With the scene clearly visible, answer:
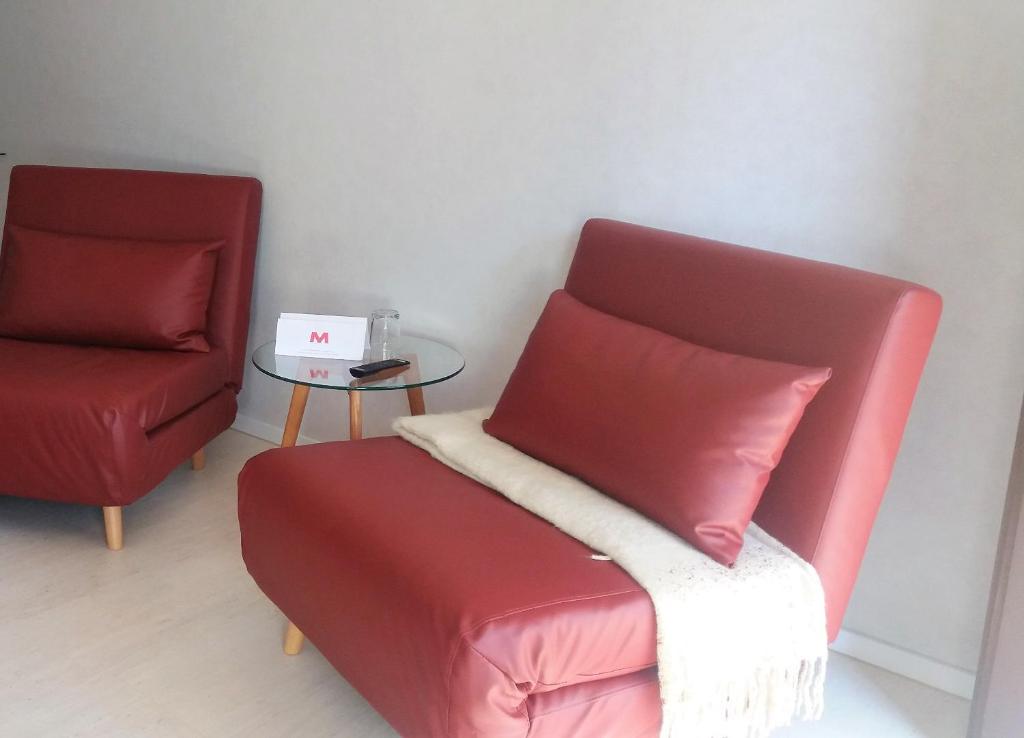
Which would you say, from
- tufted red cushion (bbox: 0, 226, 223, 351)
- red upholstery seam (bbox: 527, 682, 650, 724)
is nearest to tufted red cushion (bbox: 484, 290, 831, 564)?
red upholstery seam (bbox: 527, 682, 650, 724)

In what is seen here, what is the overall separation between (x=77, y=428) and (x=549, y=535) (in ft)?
3.87

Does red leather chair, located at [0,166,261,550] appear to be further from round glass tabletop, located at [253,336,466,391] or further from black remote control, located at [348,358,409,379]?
black remote control, located at [348,358,409,379]

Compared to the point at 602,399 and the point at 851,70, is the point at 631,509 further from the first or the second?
the point at 851,70

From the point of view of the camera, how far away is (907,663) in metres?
1.98

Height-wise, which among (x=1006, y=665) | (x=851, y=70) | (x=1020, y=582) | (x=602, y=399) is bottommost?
(x=1006, y=665)

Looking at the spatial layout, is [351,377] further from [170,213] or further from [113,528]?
[170,213]

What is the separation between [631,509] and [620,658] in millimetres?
319

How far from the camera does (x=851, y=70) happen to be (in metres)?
1.87

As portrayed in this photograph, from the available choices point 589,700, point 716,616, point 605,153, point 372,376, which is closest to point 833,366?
point 716,616

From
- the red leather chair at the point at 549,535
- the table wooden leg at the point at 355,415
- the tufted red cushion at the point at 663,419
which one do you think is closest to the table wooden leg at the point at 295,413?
the table wooden leg at the point at 355,415

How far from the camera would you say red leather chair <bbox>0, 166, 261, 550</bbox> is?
217cm

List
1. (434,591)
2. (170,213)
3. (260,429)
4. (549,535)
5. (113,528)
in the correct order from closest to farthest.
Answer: (434,591) < (549,535) < (113,528) < (170,213) < (260,429)

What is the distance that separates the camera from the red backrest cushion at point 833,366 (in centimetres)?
159

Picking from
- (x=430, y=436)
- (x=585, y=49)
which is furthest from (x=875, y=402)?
(x=585, y=49)
